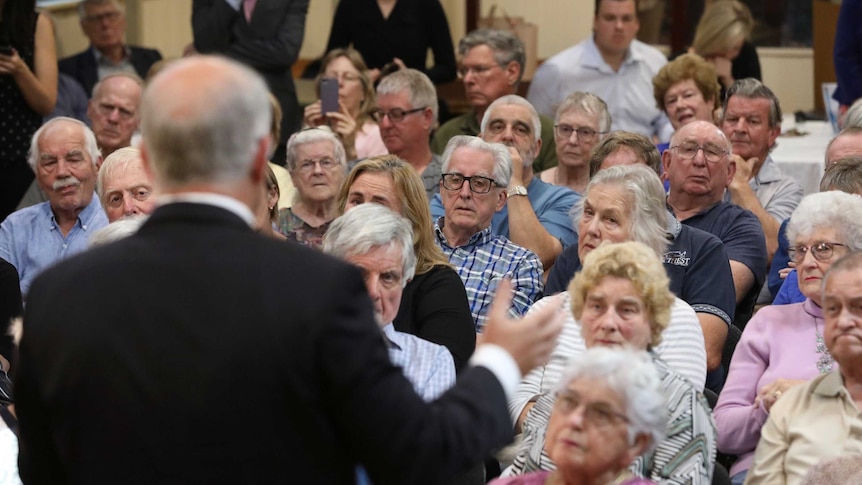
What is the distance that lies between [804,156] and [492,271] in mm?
2357

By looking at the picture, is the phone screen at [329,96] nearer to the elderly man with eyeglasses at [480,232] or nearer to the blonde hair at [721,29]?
the elderly man with eyeglasses at [480,232]

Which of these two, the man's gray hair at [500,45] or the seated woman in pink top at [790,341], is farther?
the man's gray hair at [500,45]

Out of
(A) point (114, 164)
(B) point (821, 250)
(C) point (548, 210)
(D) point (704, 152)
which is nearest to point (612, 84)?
(C) point (548, 210)

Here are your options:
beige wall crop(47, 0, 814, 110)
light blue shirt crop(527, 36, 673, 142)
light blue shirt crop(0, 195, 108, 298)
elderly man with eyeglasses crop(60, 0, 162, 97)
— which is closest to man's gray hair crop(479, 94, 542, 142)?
light blue shirt crop(527, 36, 673, 142)

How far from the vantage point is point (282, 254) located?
1.64m

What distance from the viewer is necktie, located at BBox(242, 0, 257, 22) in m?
6.07

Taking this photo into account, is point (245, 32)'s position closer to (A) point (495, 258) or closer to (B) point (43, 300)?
(A) point (495, 258)

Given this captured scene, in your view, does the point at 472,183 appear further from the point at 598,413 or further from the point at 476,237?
the point at 598,413

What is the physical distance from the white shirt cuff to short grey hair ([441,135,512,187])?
2572 millimetres

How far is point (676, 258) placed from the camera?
12.3 ft

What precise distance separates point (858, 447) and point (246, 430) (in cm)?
162

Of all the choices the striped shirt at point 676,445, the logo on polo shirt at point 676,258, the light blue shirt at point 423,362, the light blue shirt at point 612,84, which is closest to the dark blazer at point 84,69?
the light blue shirt at point 612,84

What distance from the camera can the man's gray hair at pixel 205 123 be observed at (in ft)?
5.21

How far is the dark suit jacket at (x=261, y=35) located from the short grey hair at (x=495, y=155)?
185cm
